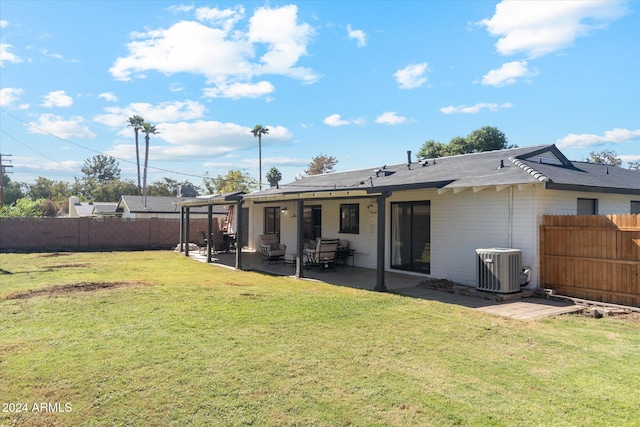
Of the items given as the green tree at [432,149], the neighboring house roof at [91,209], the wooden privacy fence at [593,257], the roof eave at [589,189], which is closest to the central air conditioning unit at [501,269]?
the wooden privacy fence at [593,257]

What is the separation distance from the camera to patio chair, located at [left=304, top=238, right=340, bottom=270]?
12.4 meters

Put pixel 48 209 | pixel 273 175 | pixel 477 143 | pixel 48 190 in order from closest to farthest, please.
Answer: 1. pixel 477 143
2. pixel 48 209
3. pixel 273 175
4. pixel 48 190

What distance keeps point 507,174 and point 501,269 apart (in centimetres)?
234

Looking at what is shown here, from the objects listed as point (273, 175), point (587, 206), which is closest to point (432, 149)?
point (273, 175)

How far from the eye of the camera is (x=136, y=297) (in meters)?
8.04

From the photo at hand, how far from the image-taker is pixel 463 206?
33.2 ft

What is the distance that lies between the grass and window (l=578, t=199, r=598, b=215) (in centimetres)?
366

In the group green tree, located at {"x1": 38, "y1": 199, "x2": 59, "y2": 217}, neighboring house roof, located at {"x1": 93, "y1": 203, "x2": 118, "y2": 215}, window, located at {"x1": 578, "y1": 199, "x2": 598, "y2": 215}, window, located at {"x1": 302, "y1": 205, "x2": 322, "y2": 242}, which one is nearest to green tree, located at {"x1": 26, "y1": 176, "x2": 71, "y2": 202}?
green tree, located at {"x1": 38, "y1": 199, "x2": 59, "y2": 217}

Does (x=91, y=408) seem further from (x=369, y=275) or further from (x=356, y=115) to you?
(x=356, y=115)

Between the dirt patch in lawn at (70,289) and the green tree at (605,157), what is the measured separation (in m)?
39.5

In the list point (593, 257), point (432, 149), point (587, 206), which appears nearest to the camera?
point (593, 257)

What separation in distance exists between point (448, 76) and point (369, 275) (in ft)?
30.2

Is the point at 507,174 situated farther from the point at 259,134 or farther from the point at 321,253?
the point at 259,134

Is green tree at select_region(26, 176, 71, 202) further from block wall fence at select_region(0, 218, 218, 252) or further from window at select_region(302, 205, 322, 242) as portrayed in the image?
window at select_region(302, 205, 322, 242)
